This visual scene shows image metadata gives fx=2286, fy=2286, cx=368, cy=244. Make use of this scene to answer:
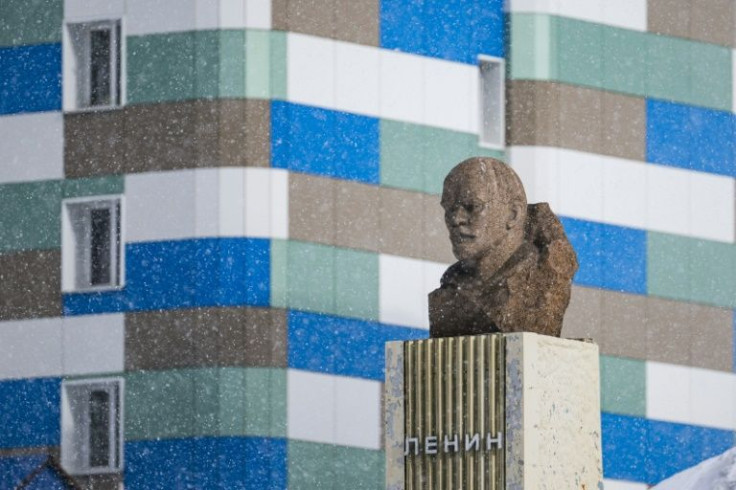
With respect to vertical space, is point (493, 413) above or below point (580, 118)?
below

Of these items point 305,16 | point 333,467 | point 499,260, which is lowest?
point 333,467

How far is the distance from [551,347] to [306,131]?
13878mm

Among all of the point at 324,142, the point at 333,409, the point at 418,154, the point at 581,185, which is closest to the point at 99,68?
the point at 324,142

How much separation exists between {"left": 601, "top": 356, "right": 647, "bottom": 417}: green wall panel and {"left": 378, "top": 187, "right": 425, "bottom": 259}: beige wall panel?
4297mm

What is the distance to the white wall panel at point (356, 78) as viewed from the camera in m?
36.6

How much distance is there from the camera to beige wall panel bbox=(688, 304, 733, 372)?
4106 cm

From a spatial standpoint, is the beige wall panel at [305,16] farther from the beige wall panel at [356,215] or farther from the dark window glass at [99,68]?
the dark window glass at [99,68]

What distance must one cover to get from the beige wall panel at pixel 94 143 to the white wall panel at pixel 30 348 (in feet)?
8.22

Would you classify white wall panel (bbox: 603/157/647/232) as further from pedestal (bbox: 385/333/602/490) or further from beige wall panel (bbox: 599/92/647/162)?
pedestal (bbox: 385/333/602/490)

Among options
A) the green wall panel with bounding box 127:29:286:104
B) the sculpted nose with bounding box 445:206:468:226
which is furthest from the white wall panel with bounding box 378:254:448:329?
the sculpted nose with bounding box 445:206:468:226

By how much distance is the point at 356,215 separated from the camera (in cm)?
3662

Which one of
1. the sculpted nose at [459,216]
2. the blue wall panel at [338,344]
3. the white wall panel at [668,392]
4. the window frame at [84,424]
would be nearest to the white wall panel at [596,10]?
the white wall panel at [668,392]

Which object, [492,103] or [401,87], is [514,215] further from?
[492,103]

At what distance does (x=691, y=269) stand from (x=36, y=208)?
1191cm
